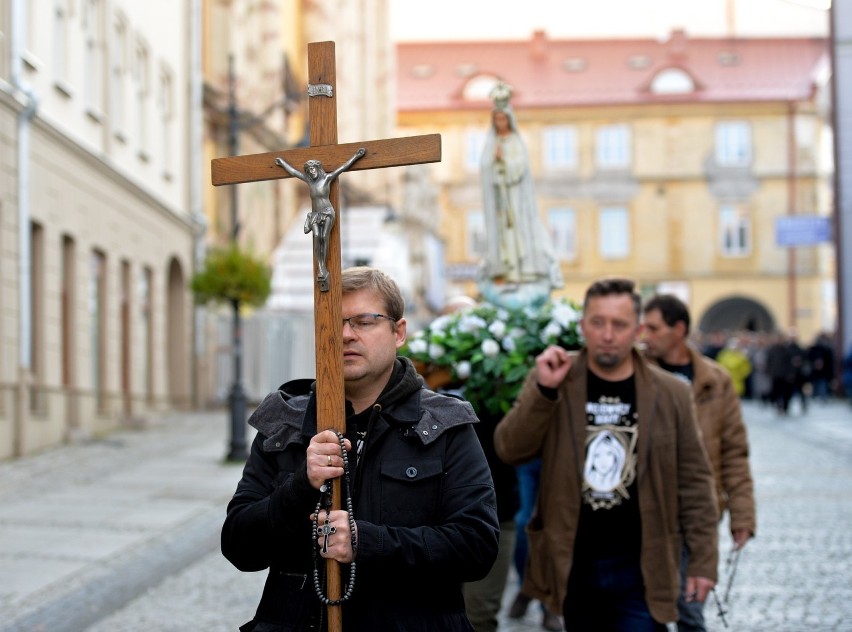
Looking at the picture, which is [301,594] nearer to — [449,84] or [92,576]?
[92,576]

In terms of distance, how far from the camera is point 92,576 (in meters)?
8.80

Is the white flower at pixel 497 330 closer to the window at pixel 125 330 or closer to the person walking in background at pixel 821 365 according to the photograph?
the window at pixel 125 330

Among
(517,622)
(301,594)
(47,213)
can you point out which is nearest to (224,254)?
(47,213)

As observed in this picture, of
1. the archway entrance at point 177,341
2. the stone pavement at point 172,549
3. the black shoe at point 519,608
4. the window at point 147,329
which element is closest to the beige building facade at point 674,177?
the archway entrance at point 177,341

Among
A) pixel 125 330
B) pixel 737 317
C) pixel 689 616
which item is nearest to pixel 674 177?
pixel 737 317

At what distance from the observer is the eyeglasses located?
3.59 m

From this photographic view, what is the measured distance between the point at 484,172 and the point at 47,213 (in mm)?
11223

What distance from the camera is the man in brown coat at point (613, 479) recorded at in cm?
494

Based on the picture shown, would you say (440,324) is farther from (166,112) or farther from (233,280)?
(166,112)

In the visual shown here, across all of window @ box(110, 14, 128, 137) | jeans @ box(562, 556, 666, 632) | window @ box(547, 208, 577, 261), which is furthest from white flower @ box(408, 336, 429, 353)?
window @ box(547, 208, 577, 261)

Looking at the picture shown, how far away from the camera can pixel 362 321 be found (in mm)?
3605

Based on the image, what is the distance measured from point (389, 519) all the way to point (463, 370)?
348 centimetres

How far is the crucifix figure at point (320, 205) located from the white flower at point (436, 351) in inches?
132

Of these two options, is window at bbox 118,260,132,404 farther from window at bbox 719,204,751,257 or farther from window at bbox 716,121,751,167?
window at bbox 716,121,751,167
